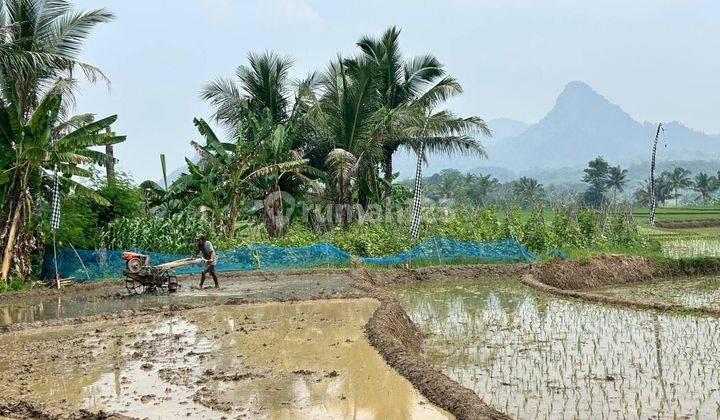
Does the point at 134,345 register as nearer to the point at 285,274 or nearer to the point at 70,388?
the point at 70,388

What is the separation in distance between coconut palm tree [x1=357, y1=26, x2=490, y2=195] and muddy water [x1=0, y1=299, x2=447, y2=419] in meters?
13.1

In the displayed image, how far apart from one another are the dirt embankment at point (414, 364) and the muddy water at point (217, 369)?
0.45 feet

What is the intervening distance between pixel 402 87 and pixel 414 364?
19223 millimetres

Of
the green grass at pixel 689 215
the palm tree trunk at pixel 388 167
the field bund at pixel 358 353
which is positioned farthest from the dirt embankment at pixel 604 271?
the green grass at pixel 689 215

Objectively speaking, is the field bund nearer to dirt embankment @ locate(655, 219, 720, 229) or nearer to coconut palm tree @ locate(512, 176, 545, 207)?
dirt embankment @ locate(655, 219, 720, 229)

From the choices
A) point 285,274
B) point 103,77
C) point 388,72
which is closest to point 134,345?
point 285,274

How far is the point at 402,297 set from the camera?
13.9 m

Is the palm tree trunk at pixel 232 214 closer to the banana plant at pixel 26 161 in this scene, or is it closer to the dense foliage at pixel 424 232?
the dense foliage at pixel 424 232

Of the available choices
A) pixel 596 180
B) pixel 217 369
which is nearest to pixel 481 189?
pixel 596 180

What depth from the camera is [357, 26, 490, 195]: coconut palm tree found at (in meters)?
23.1

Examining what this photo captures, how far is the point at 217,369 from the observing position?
7.30 m

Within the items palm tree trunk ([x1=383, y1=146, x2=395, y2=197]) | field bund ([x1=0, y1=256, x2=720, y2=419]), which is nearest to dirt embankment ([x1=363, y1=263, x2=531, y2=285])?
Result: field bund ([x1=0, y1=256, x2=720, y2=419])

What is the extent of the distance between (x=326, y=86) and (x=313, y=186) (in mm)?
4190

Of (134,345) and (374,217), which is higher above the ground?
Answer: (374,217)
